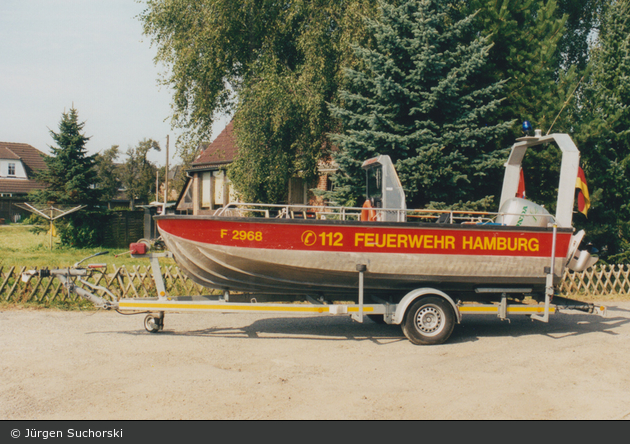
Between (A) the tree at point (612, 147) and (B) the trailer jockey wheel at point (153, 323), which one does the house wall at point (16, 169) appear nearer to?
(B) the trailer jockey wheel at point (153, 323)

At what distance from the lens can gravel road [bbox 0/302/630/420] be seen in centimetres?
543

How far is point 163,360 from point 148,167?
5642 cm

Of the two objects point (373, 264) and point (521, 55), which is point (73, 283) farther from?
point (521, 55)

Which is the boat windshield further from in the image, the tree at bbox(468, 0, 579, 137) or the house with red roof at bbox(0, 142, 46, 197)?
the house with red roof at bbox(0, 142, 46, 197)

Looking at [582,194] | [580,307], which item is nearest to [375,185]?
[582,194]

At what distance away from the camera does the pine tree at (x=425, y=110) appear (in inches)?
562

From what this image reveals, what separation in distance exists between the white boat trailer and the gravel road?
326mm

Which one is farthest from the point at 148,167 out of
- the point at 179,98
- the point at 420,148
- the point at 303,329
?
the point at 303,329

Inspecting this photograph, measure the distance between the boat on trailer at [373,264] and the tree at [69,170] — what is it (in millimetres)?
19711

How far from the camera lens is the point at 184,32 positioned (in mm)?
18797

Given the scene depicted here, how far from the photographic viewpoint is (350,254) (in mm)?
7969

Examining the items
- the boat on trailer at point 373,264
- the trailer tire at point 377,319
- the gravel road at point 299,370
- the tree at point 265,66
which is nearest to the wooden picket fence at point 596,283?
the gravel road at point 299,370

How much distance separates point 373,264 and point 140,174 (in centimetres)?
5870

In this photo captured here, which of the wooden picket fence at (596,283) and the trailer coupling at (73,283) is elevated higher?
the trailer coupling at (73,283)
